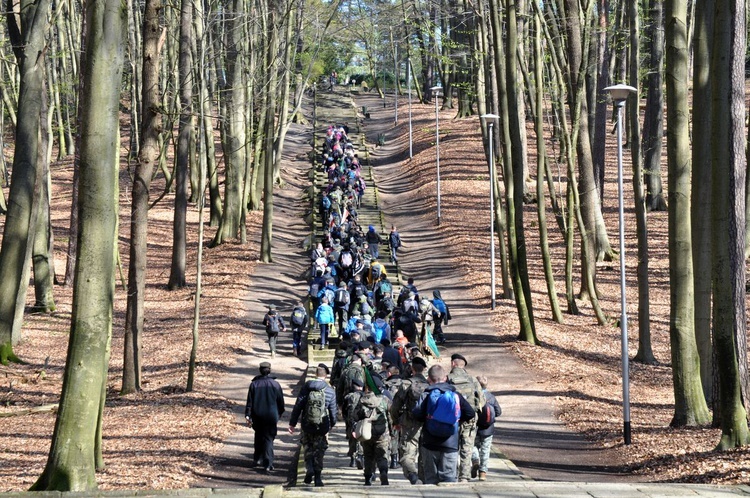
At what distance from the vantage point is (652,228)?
3941cm

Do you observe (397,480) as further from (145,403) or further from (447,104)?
(447,104)

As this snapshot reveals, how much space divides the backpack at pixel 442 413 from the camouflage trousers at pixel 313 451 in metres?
A: 2.18

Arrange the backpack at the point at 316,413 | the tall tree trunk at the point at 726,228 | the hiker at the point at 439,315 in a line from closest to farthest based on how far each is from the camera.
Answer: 1. the backpack at the point at 316,413
2. the tall tree trunk at the point at 726,228
3. the hiker at the point at 439,315

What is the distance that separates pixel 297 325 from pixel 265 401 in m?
8.90

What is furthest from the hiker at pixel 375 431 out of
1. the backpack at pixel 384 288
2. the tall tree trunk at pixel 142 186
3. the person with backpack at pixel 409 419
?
the backpack at pixel 384 288

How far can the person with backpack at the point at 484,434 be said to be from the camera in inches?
496

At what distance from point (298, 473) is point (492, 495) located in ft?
14.3

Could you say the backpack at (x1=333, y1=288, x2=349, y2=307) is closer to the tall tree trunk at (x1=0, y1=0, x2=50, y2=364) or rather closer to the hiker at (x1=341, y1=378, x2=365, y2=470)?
the tall tree trunk at (x1=0, y1=0, x2=50, y2=364)

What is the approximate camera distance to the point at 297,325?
23.5 metres

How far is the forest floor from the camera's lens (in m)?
14.6

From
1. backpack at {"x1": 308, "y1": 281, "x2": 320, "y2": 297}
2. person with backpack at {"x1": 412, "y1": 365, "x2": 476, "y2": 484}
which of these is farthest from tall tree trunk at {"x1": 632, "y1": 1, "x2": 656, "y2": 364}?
person with backpack at {"x1": 412, "y1": 365, "x2": 476, "y2": 484}

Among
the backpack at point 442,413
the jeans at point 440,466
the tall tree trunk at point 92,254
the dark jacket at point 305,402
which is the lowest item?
the jeans at point 440,466

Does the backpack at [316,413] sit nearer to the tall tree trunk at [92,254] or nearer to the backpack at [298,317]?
the tall tree trunk at [92,254]

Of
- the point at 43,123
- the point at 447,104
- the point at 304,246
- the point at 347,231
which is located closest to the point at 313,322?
the point at 347,231
